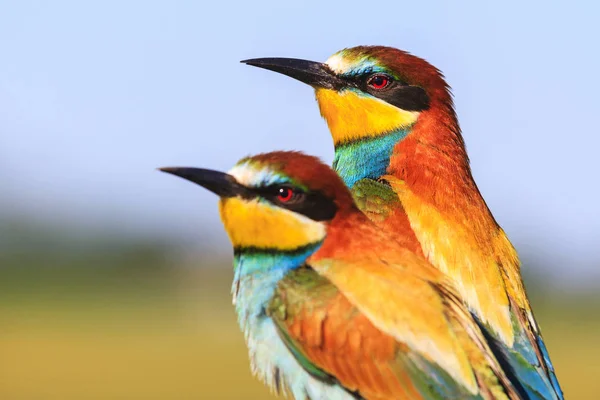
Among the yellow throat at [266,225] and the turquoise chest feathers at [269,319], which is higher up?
the yellow throat at [266,225]

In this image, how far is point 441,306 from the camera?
2098 mm

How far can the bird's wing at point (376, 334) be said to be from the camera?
211 centimetres

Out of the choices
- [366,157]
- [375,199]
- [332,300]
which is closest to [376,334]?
[332,300]

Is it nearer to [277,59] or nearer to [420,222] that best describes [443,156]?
[420,222]

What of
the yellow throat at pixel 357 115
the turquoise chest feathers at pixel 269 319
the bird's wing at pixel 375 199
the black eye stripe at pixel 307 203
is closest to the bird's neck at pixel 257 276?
the turquoise chest feathers at pixel 269 319

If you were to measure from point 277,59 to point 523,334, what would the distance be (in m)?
0.83

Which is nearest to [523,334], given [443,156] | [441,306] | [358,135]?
[441,306]

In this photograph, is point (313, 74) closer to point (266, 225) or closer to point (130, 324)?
point (266, 225)

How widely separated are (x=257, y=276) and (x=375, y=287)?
257 millimetres

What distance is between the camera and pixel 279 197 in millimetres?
2195

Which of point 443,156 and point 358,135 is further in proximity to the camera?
point 358,135

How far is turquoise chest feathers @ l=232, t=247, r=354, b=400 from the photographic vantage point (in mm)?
2266

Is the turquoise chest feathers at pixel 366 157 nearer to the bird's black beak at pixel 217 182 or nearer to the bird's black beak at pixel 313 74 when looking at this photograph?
the bird's black beak at pixel 313 74

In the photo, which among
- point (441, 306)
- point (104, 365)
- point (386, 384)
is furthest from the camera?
point (104, 365)
